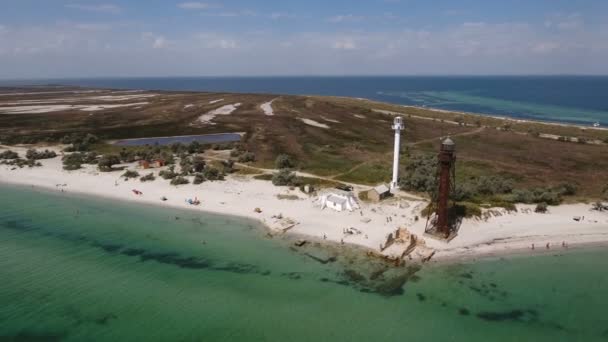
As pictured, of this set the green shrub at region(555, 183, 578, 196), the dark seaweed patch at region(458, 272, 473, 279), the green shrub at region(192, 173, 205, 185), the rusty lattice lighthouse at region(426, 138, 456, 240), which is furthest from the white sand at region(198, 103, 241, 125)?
the dark seaweed patch at region(458, 272, 473, 279)

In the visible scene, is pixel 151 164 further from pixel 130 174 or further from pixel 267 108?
pixel 267 108

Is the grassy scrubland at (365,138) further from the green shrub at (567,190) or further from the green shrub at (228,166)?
the green shrub at (228,166)

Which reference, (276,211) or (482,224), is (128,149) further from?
(482,224)

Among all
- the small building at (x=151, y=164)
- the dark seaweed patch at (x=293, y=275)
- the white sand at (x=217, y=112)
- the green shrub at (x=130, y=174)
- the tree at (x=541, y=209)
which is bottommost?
the dark seaweed patch at (x=293, y=275)

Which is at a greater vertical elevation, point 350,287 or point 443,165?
point 443,165

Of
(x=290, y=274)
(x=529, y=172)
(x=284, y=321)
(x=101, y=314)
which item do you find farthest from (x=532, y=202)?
(x=101, y=314)

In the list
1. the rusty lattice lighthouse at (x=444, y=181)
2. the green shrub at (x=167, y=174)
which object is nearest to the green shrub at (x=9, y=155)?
the green shrub at (x=167, y=174)
